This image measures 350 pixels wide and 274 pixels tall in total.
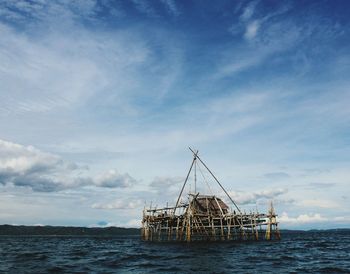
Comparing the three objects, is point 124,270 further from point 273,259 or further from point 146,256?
point 273,259

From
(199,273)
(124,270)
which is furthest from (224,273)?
(124,270)

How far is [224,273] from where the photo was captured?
81.1ft

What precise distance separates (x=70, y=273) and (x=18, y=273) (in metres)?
3.35

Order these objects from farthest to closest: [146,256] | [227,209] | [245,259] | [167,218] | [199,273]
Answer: [227,209]
[167,218]
[146,256]
[245,259]
[199,273]

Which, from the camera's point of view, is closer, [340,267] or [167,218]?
[340,267]

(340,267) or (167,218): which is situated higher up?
(167,218)

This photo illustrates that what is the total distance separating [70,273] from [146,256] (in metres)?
11.0

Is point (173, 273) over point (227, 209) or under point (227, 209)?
under

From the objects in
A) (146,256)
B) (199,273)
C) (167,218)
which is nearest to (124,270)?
(199,273)

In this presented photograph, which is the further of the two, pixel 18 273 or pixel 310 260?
pixel 310 260

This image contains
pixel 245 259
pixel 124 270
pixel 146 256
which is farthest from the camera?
pixel 146 256

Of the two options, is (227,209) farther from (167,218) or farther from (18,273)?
(18,273)

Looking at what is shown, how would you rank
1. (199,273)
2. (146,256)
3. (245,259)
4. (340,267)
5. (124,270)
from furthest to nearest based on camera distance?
1. (146,256)
2. (245,259)
3. (340,267)
4. (124,270)
5. (199,273)

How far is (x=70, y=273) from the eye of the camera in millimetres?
25062
